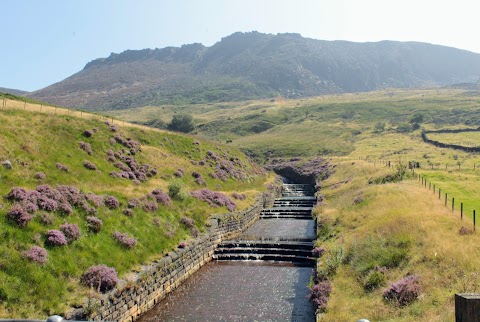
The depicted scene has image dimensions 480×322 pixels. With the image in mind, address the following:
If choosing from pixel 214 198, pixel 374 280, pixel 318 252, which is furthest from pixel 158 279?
pixel 214 198

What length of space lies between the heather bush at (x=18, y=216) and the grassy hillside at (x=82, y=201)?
145 mm

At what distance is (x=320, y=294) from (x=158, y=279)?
1049cm

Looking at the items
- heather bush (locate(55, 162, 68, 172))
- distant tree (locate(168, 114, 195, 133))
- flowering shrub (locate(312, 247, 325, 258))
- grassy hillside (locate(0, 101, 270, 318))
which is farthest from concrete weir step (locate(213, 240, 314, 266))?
distant tree (locate(168, 114, 195, 133))

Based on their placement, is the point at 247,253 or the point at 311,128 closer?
the point at 247,253

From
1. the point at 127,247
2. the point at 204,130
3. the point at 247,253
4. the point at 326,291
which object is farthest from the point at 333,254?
the point at 204,130

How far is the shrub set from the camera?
20922 millimetres

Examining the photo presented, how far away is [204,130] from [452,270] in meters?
148

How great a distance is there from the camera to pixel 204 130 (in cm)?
16350

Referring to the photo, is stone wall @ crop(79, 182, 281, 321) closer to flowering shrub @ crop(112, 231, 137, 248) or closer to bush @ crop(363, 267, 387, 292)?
flowering shrub @ crop(112, 231, 137, 248)

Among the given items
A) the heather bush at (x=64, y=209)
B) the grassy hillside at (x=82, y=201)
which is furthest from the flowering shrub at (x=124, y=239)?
the heather bush at (x=64, y=209)

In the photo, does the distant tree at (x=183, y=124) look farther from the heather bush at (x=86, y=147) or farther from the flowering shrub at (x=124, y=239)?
the flowering shrub at (x=124, y=239)

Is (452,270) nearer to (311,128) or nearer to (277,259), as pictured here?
(277,259)

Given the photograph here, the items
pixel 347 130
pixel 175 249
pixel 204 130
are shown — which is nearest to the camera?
pixel 175 249

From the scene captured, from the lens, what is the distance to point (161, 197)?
121 ft
